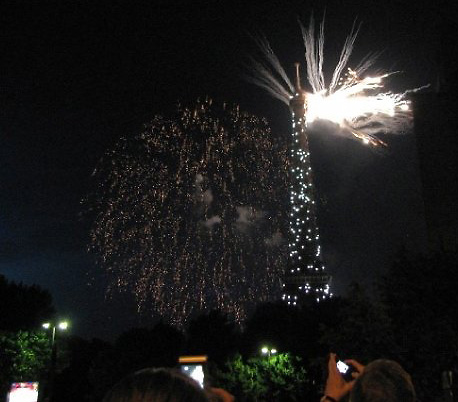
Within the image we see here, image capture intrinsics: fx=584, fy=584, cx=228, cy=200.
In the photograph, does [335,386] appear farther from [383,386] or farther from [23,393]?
[23,393]

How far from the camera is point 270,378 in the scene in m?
38.3

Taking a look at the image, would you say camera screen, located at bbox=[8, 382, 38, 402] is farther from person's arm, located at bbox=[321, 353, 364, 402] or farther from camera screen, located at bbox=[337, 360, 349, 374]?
person's arm, located at bbox=[321, 353, 364, 402]

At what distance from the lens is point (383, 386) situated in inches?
119

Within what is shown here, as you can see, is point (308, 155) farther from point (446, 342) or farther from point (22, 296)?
point (446, 342)

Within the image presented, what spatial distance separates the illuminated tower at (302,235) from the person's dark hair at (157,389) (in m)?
78.3

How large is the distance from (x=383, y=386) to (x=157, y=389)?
1.58 meters

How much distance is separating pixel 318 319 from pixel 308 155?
126 feet

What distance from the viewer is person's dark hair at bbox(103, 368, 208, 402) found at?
1.86 m

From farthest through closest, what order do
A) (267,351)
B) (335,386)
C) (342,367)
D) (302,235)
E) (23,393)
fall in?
(302,235) < (267,351) < (23,393) < (342,367) < (335,386)

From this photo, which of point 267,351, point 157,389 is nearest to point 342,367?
point 157,389

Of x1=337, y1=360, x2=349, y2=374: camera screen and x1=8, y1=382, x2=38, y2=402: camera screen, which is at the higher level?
x1=337, y1=360, x2=349, y2=374: camera screen

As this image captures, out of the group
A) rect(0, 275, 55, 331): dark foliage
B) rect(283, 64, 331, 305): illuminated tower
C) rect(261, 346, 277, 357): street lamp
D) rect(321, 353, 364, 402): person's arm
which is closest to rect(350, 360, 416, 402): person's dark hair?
rect(321, 353, 364, 402): person's arm

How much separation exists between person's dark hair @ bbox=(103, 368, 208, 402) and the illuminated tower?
78329 millimetres

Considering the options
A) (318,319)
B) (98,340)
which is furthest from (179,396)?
(98,340)
